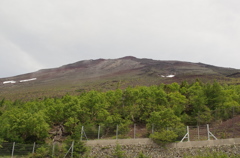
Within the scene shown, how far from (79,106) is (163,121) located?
1247 centimetres

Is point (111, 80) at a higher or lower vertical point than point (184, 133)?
higher

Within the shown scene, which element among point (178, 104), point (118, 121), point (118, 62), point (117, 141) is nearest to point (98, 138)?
point (117, 141)

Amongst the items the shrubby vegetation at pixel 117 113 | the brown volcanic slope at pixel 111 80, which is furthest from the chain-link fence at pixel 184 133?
the brown volcanic slope at pixel 111 80

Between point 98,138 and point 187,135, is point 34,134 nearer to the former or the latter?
point 98,138

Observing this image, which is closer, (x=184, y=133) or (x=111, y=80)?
(x=184, y=133)

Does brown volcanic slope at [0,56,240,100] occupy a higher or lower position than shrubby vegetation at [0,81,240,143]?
higher

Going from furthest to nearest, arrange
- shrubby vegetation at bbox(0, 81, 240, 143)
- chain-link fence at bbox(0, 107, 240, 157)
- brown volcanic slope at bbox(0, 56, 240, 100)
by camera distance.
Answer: brown volcanic slope at bbox(0, 56, 240, 100) < shrubby vegetation at bbox(0, 81, 240, 143) < chain-link fence at bbox(0, 107, 240, 157)

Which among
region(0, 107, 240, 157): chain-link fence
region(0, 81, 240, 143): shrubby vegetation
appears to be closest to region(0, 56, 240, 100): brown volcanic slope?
region(0, 81, 240, 143): shrubby vegetation

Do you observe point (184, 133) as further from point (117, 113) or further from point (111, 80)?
point (111, 80)

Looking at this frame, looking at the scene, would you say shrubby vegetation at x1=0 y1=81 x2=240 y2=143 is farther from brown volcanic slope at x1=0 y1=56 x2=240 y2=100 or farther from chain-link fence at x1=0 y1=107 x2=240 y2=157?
brown volcanic slope at x1=0 y1=56 x2=240 y2=100

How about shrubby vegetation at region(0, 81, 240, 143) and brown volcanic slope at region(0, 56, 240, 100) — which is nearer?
shrubby vegetation at region(0, 81, 240, 143)

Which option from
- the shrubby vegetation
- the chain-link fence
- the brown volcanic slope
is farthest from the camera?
the brown volcanic slope

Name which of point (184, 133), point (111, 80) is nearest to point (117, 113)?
point (184, 133)

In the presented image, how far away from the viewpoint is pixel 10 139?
28.2 meters
